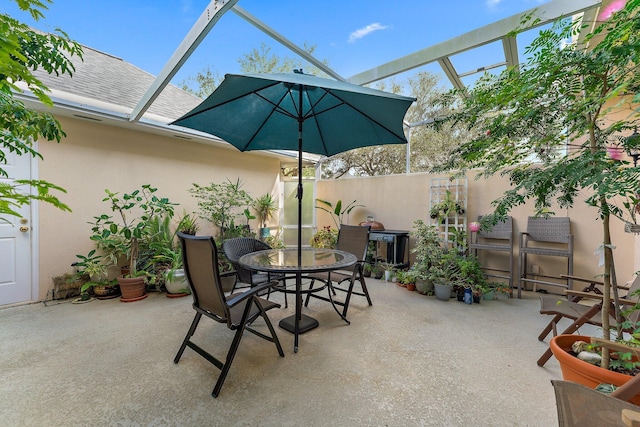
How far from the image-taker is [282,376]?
2.13 m

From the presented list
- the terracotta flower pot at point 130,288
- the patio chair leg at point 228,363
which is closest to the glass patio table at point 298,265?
the patio chair leg at point 228,363

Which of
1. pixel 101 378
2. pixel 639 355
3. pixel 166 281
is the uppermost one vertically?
pixel 639 355

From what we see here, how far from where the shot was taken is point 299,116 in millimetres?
2740

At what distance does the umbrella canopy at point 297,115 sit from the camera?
2279 mm

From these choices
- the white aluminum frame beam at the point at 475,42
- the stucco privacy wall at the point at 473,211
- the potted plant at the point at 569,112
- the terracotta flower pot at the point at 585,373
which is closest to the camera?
the potted plant at the point at 569,112

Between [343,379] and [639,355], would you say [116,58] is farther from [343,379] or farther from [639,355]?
[639,355]

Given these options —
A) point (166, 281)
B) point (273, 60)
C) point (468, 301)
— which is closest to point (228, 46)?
point (273, 60)

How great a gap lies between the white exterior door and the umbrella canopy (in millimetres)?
2748

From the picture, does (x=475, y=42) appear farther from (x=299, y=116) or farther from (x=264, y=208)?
(x=264, y=208)

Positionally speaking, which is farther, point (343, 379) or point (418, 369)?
point (418, 369)

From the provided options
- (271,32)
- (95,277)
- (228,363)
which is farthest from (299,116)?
(95,277)

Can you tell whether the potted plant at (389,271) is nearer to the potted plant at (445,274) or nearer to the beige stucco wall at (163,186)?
the potted plant at (445,274)

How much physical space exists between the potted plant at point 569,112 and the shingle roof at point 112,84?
189 inches

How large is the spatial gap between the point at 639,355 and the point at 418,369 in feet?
4.23
